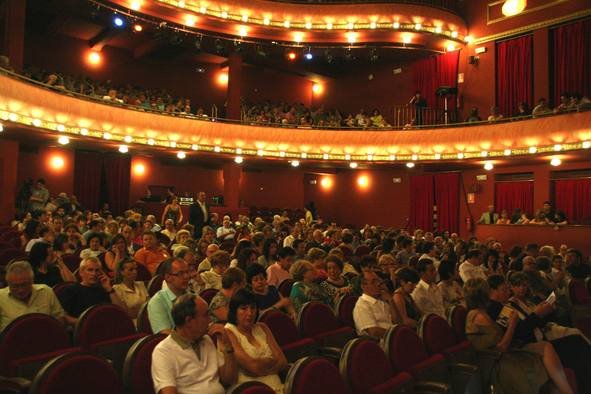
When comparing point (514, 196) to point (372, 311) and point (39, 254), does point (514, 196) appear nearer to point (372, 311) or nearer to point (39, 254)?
point (372, 311)

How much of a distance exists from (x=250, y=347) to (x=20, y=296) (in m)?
1.71

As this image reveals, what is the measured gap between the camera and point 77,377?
7.62 ft

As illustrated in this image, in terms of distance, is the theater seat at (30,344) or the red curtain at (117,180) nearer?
the theater seat at (30,344)

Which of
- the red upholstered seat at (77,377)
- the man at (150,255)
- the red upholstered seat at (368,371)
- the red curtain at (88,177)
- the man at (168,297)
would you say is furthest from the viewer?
the red curtain at (88,177)

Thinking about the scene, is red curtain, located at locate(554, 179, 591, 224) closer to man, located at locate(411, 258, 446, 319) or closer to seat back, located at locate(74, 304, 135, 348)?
man, located at locate(411, 258, 446, 319)

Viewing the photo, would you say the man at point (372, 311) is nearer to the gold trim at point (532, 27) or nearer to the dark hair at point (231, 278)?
the dark hair at point (231, 278)

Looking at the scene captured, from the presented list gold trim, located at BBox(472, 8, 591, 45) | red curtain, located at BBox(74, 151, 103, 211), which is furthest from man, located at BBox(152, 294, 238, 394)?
gold trim, located at BBox(472, 8, 591, 45)

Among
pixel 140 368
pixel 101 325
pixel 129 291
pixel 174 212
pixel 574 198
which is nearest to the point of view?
pixel 140 368

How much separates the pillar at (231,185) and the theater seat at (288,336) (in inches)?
438

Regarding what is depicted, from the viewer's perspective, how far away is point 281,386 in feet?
9.92

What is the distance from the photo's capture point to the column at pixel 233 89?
15188mm

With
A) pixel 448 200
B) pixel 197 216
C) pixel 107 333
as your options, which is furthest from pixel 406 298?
pixel 448 200

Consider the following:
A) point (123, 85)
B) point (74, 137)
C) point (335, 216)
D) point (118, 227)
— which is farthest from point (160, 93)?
point (118, 227)

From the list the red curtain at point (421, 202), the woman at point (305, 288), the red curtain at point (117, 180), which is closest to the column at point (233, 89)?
the red curtain at point (117, 180)
